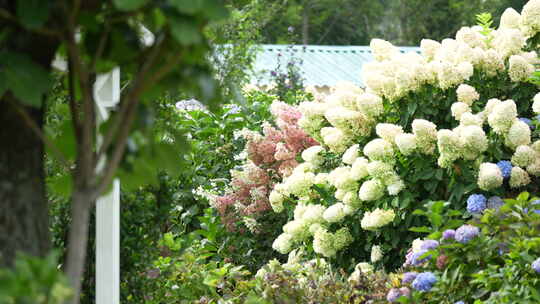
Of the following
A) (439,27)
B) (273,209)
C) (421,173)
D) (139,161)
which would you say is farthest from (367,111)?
(439,27)

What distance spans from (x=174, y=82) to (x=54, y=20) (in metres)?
0.35

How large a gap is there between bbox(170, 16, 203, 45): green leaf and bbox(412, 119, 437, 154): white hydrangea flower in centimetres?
347

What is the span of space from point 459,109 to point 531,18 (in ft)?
3.01

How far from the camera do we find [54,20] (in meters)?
2.07

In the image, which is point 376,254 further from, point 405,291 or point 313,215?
point 405,291

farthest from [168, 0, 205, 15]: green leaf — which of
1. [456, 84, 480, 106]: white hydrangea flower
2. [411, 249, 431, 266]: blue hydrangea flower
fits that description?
[456, 84, 480, 106]: white hydrangea flower

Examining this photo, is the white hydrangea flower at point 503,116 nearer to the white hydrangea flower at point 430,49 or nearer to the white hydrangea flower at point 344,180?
the white hydrangea flower at point 430,49

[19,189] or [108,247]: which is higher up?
[19,189]

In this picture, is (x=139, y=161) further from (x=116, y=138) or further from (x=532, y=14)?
(x=532, y=14)

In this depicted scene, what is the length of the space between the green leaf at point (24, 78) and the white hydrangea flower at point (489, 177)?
340 centimetres

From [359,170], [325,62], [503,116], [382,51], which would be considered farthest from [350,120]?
[325,62]

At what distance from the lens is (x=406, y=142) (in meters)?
5.17

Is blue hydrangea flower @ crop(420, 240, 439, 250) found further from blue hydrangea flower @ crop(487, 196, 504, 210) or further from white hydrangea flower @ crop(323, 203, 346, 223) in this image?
white hydrangea flower @ crop(323, 203, 346, 223)

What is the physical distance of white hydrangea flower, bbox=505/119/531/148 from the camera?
5.01 m
